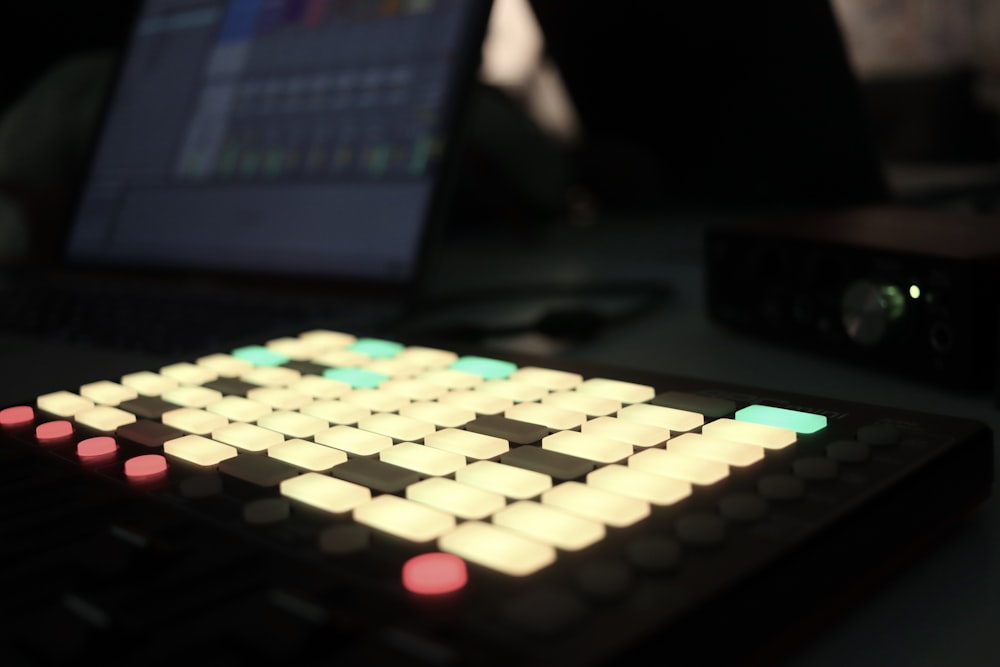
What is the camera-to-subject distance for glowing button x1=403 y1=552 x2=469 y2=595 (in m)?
0.21

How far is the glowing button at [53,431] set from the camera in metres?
0.34

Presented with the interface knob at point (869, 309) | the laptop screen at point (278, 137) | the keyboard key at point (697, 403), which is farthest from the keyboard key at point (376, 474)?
the laptop screen at point (278, 137)

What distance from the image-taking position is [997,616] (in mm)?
252

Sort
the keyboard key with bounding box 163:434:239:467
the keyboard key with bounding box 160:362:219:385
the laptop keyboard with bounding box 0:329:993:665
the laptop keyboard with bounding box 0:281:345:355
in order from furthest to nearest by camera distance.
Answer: the laptop keyboard with bounding box 0:281:345:355 < the keyboard key with bounding box 160:362:219:385 < the keyboard key with bounding box 163:434:239:467 < the laptop keyboard with bounding box 0:329:993:665

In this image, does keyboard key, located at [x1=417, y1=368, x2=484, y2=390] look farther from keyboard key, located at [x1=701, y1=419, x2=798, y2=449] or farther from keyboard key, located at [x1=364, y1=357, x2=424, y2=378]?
keyboard key, located at [x1=701, y1=419, x2=798, y2=449]

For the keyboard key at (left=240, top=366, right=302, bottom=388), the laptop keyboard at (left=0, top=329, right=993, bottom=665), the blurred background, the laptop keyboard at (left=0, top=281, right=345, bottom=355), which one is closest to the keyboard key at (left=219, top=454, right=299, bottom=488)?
the laptop keyboard at (left=0, top=329, right=993, bottom=665)

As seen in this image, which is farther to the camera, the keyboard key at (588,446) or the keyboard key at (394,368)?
the keyboard key at (394,368)

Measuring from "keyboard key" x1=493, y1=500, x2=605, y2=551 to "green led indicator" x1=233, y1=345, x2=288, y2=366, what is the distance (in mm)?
228

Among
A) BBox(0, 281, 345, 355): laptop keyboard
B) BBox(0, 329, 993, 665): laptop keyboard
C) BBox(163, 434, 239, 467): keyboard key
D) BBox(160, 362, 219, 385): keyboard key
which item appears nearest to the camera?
BBox(0, 329, 993, 665): laptop keyboard

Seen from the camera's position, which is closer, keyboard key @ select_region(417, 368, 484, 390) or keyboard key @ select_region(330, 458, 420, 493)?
keyboard key @ select_region(330, 458, 420, 493)

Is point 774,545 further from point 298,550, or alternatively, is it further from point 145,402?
point 145,402

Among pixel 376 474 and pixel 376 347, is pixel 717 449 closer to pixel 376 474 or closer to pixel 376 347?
pixel 376 474

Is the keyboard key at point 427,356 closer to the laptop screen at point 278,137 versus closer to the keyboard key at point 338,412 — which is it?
the keyboard key at point 338,412

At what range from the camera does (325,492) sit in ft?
0.89
